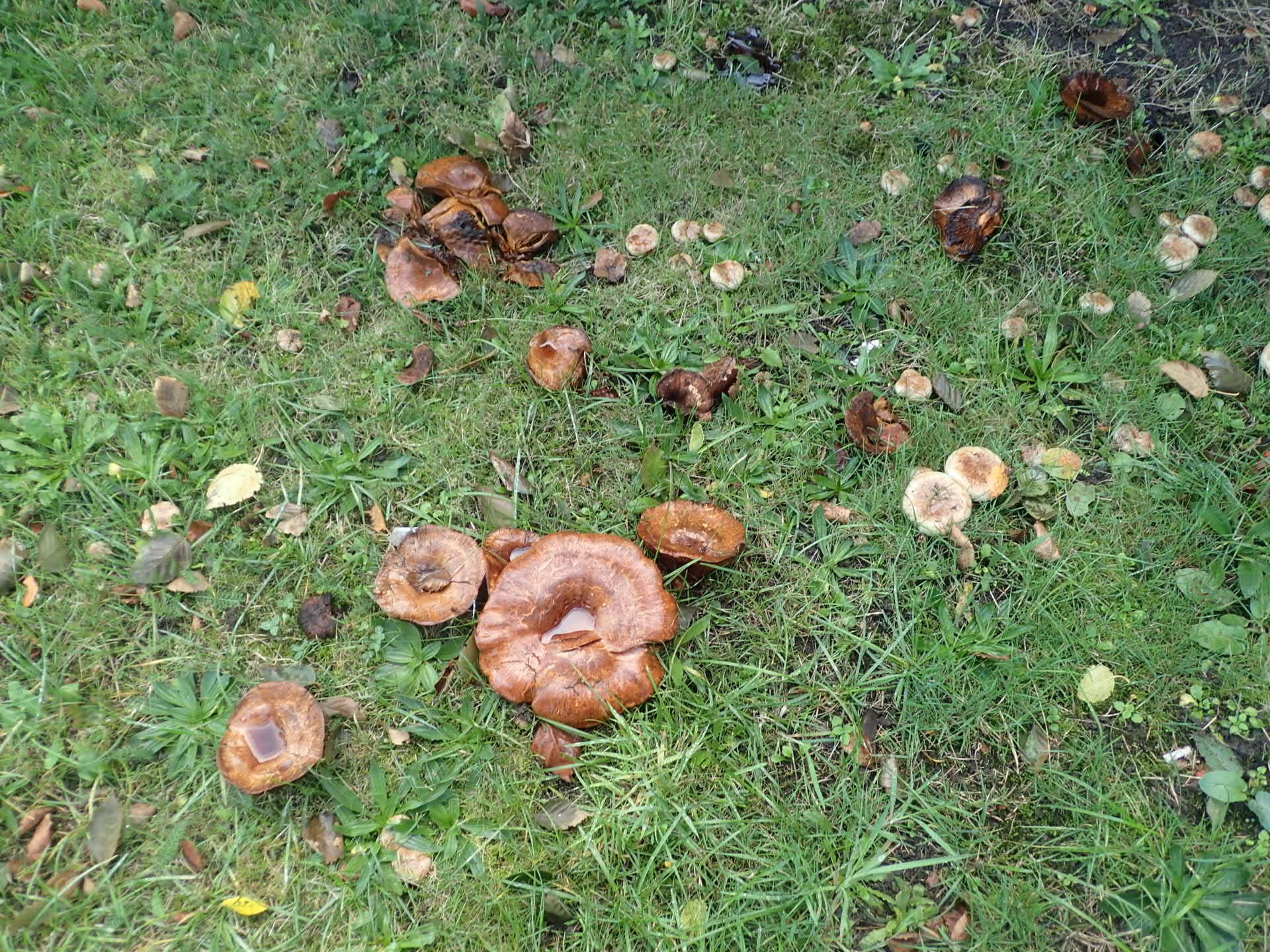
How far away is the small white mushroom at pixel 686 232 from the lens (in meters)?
3.74

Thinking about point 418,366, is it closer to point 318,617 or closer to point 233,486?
point 233,486

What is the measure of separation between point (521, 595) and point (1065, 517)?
211 cm

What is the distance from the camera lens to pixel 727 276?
3.62 meters

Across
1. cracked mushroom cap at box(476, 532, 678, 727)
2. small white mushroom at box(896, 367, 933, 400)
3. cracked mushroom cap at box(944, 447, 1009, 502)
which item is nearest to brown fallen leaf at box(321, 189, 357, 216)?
cracked mushroom cap at box(476, 532, 678, 727)

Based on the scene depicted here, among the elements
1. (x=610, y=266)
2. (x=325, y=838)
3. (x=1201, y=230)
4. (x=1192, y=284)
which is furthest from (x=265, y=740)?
(x=1201, y=230)

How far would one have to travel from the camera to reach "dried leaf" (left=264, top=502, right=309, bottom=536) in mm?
3051

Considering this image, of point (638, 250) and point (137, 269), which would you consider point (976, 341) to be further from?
point (137, 269)

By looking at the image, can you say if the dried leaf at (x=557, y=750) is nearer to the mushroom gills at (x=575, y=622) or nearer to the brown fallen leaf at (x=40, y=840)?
the mushroom gills at (x=575, y=622)

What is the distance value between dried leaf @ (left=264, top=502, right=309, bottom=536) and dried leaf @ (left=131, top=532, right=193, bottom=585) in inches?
12.0

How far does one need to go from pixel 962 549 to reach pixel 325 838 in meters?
2.40

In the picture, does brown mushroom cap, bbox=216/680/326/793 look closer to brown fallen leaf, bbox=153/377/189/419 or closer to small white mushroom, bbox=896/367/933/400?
brown fallen leaf, bbox=153/377/189/419

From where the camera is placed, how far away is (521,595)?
262 cm

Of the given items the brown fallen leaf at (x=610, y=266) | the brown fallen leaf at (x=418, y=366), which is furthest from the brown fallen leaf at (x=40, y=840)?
the brown fallen leaf at (x=610, y=266)

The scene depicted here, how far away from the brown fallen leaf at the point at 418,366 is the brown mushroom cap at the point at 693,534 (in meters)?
1.17
